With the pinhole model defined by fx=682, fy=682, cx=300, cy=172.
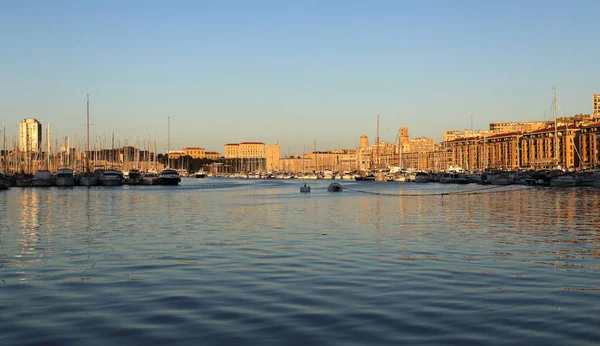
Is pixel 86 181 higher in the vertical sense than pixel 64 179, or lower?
lower

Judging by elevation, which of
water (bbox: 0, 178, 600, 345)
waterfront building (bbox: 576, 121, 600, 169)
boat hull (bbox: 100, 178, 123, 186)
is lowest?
water (bbox: 0, 178, 600, 345)

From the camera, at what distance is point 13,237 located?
2992 cm

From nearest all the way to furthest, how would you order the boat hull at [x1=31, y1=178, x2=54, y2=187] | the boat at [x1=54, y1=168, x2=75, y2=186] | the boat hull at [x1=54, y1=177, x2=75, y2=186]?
1. the boat hull at [x1=54, y1=177, x2=75, y2=186]
2. the boat at [x1=54, y1=168, x2=75, y2=186]
3. the boat hull at [x1=31, y1=178, x2=54, y2=187]

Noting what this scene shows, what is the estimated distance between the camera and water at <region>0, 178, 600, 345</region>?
12156 millimetres

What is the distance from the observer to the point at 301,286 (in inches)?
669

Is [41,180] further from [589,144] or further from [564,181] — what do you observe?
[589,144]

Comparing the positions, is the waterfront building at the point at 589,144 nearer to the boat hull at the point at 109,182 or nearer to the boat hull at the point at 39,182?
the boat hull at the point at 109,182

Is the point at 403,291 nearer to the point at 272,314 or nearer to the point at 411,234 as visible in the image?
the point at 272,314

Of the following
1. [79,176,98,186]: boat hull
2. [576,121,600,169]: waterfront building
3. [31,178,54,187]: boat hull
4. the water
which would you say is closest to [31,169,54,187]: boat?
[31,178,54,187]: boat hull

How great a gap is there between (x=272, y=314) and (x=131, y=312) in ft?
9.48

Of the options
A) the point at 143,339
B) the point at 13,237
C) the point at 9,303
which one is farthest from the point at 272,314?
the point at 13,237

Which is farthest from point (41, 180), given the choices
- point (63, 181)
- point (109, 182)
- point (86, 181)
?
point (109, 182)

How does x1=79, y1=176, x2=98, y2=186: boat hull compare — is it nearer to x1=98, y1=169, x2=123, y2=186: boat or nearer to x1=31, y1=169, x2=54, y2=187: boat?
x1=98, y1=169, x2=123, y2=186: boat

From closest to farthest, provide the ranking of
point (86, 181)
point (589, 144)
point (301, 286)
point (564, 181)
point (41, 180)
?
point (301, 286), point (564, 181), point (41, 180), point (86, 181), point (589, 144)
